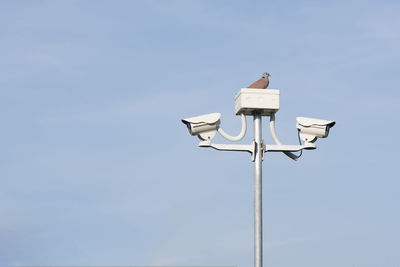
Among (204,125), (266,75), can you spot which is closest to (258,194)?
(204,125)

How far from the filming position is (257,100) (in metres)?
13.9

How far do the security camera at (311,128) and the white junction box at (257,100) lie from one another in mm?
599

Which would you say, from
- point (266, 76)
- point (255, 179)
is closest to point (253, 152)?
point (255, 179)

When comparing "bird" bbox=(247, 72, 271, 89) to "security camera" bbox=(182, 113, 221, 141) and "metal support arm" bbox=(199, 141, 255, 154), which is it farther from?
"metal support arm" bbox=(199, 141, 255, 154)

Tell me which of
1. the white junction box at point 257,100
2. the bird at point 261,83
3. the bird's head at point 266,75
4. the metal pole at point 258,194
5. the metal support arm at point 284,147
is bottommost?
the metal pole at point 258,194

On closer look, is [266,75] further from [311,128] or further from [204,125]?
[204,125]

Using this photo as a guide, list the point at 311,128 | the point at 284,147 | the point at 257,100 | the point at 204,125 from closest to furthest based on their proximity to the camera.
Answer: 1. the point at 204,125
2. the point at 257,100
3. the point at 284,147
4. the point at 311,128

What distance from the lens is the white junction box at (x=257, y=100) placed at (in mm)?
13852

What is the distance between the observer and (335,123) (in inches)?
563

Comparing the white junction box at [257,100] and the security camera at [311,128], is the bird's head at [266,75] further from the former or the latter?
the security camera at [311,128]

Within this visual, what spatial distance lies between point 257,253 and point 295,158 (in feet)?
6.62

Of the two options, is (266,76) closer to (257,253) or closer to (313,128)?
(313,128)

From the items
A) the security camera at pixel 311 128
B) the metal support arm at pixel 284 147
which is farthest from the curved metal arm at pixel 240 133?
the security camera at pixel 311 128

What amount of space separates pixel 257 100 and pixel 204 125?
3.50 feet
